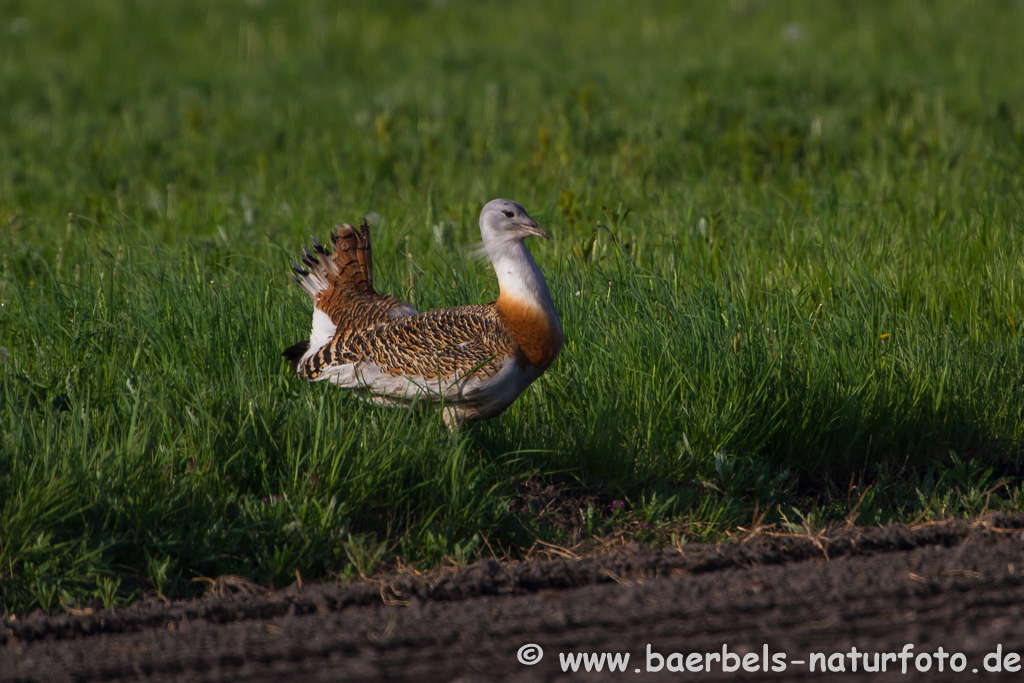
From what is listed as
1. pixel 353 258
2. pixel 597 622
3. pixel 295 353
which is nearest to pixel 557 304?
pixel 353 258

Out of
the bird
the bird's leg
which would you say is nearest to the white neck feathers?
the bird

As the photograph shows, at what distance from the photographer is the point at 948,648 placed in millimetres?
2844

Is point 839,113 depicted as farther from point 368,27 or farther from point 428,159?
point 368,27

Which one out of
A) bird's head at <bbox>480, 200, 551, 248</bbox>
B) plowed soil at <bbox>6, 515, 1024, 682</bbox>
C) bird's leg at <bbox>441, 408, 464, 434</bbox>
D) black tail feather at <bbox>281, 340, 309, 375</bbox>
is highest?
bird's head at <bbox>480, 200, 551, 248</bbox>

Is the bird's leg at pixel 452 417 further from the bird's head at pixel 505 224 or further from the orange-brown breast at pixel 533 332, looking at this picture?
the bird's head at pixel 505 224

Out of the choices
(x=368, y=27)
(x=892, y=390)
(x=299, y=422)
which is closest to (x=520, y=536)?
(x=299, y=422)

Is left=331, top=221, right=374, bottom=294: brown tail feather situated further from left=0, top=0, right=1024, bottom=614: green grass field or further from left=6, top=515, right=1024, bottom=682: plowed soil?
left=6, top=515, right=1024, bottom=682: plowed soil

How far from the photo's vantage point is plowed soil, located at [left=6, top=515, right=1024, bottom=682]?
2.82 meters

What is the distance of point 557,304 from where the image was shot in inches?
195

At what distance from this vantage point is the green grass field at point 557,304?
3.71 meters

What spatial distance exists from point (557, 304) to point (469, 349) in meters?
0.97

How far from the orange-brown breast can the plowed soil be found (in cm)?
86

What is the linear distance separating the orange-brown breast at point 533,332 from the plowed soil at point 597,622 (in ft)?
2.83

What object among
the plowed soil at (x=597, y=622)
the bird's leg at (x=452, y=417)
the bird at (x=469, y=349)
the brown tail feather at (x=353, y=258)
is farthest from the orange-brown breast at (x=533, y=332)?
the brown tail feather at (x=353, y=258)
